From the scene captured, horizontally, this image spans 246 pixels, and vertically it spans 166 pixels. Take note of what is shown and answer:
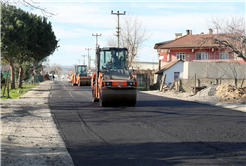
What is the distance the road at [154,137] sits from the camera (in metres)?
5.92

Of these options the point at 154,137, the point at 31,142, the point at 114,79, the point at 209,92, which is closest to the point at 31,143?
the point at 31,142

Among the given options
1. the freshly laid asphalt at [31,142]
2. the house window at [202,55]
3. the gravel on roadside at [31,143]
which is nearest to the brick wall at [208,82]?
the freshly laid asphalt at [31,142]

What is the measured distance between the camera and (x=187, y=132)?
8484 mm

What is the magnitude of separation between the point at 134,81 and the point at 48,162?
8.23 m

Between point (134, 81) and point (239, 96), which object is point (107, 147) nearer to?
point (134, 81)

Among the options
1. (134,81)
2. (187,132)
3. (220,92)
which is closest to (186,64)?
(220,92)

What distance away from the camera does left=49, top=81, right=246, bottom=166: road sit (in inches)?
233

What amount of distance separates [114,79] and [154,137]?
6457 millimetres

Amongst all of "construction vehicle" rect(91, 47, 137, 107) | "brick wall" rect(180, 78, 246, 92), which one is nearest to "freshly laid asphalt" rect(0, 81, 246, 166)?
"construction vehicle" rect(91, 47, 137, 107)

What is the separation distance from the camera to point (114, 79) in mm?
13938

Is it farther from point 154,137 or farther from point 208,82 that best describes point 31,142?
point 208,82

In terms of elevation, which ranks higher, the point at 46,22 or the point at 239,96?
the point at 46,22

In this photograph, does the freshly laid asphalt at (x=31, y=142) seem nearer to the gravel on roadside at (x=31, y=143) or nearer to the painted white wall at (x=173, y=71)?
the gravel on roadside at (x=31, y=143)

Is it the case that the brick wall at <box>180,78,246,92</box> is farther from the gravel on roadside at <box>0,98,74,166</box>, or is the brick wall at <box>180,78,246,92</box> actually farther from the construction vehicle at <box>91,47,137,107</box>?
the gravel on roadside at <box>0,98,74,166</box>
